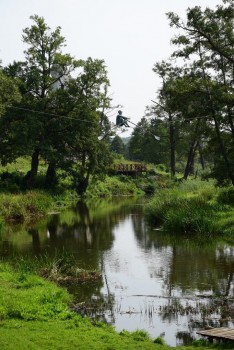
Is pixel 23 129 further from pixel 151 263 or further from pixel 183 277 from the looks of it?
pixel 183 277

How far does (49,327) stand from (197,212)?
617 inches

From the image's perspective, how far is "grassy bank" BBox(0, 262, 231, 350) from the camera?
8.55m

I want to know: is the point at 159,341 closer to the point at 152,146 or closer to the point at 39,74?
the point at 39,74

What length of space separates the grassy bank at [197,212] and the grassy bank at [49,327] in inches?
474

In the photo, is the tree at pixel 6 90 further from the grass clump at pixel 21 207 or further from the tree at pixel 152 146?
the tree at pixel 152 146

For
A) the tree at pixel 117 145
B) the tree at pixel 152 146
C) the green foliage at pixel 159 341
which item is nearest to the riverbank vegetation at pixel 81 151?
the green foliage at pixel 159 341

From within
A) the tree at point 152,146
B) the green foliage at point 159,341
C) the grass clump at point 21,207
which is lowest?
the green foliage at point 159,341

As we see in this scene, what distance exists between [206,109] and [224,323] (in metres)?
18.5

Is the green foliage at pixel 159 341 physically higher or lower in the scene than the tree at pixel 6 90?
lower

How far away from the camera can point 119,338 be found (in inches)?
361

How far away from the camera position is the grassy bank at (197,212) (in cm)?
2317

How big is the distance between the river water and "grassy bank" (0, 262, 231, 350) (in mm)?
861

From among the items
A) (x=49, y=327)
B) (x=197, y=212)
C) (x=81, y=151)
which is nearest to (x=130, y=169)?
(x=81, y=151)

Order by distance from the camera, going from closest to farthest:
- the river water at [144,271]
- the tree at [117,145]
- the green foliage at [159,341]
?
the green foliage at [159,341] < the river water at [144,271] < the tree at [117,145]
